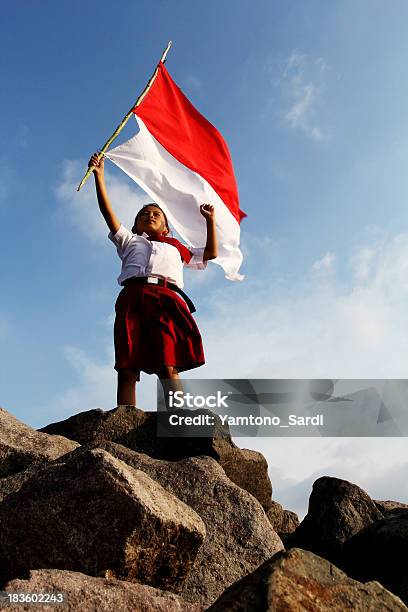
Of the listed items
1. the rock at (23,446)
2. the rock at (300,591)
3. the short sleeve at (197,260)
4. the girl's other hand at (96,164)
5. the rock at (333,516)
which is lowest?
the rock at (300,591)

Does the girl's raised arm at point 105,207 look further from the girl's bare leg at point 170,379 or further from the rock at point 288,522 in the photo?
the rock at point 288,522

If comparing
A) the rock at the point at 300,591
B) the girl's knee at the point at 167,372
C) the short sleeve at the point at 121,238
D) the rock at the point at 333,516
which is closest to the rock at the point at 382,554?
the rock at the point at 333,516

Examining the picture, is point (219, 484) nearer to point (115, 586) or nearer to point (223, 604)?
point (115, 586)

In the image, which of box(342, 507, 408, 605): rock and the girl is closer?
box(342, 507, 408, 605): rock

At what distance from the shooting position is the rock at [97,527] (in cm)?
348

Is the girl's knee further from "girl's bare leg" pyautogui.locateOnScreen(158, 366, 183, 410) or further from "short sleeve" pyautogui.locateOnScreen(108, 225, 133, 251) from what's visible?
"short sleeve" pyautogui.locateOnScreen(108, 225, 133, 251)

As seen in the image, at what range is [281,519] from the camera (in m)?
6.86

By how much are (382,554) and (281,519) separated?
2.63m

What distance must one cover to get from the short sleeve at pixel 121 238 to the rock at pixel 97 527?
3.94 m

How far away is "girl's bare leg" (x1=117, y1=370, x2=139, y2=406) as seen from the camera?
23.0ft

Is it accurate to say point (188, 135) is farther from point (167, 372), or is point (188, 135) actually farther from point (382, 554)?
point (382, 554)

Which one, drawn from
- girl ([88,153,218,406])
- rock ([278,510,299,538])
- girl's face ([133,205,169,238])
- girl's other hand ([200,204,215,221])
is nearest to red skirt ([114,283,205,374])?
girl ([88,153,218,406])

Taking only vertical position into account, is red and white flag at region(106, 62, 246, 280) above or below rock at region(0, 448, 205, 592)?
above

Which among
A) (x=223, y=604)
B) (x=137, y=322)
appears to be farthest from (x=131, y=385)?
(x=223, y=604)
